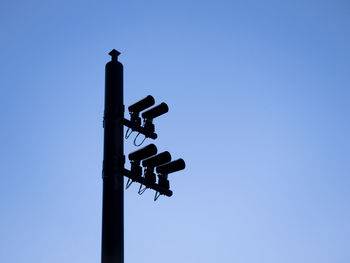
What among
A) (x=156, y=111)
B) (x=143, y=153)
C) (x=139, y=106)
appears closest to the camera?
(x=143, y=153)

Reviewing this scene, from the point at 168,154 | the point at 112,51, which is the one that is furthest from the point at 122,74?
the point at 168,154

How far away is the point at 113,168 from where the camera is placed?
5.78m

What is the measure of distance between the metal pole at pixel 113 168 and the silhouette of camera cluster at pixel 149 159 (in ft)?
0.86

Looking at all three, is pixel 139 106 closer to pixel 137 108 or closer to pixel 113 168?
pixel 137 108

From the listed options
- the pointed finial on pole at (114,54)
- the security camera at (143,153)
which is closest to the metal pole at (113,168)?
the pointed finial on pole at (114,54)

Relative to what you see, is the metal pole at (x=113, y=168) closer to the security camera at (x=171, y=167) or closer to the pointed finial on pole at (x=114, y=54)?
the pointed finial on pole at (x=114, y=54)

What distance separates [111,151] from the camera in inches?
231

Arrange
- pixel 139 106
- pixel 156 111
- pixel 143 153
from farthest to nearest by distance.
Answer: pixel 156 111 → pixel 139 106 → pixel 143 153

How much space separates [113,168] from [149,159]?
2.37ft

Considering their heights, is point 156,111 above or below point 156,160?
A: above

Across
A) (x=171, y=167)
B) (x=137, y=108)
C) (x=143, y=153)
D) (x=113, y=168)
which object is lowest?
(x=113, y=168)

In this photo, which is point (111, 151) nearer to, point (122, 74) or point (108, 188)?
point (108, 188)

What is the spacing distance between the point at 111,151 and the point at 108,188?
55 centimetres

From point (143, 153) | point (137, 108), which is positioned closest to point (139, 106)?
point (137, 108)
